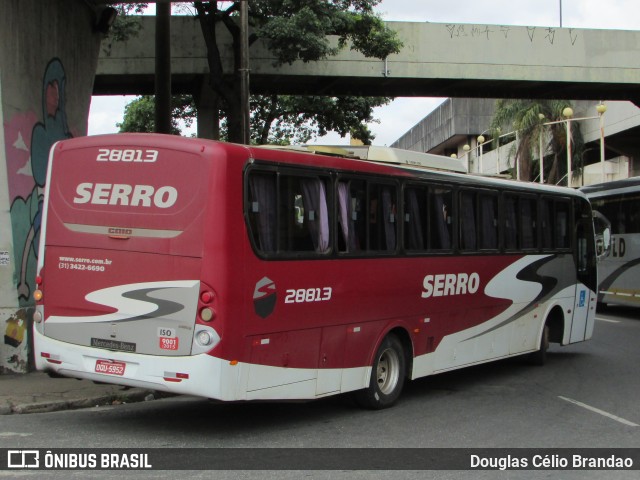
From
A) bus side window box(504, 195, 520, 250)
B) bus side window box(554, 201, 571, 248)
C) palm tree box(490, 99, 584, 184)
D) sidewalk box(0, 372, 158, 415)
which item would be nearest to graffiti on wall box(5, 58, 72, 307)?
sidewalk box(0, 372, 158, 415)

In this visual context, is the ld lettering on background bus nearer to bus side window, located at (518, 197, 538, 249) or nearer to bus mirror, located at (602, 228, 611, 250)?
bus side window, located at (518, 197, 538, 249)

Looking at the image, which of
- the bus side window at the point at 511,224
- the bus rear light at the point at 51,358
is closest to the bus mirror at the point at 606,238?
the bus side window at the point at 511,224

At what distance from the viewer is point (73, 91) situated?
12.7 meters

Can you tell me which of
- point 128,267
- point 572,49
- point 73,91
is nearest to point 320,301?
point 128,267

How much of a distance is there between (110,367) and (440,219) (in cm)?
482

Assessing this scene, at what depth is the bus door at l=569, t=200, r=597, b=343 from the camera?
13.8 metres

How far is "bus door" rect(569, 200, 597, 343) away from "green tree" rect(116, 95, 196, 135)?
2074cm

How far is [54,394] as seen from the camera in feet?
29.9

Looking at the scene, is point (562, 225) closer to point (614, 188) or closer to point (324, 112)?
point (614, 188)

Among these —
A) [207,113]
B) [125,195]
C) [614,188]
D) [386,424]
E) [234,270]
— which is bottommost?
[386,424]

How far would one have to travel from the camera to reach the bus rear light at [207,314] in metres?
6.97

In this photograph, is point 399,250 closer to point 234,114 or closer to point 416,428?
point 416,428

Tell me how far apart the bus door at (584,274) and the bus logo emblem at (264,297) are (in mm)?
7844

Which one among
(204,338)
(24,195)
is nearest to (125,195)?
(204,338)
